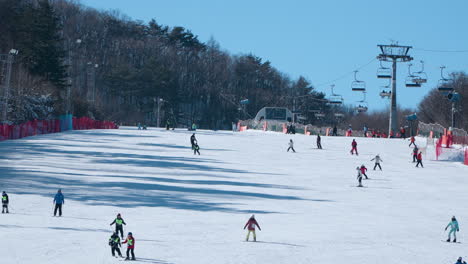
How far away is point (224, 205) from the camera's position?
989 inches

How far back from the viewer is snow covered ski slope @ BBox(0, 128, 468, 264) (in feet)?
56.9

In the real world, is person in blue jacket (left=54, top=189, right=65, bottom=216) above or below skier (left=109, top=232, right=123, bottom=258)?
above

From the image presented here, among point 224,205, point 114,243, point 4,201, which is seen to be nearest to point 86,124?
point 224,205

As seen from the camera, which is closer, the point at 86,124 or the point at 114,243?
the point at 114,243

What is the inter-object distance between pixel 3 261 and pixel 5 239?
7.32 ft

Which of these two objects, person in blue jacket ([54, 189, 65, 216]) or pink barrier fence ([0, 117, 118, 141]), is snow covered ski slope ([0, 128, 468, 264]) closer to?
person in blue jacket ([54, 189, 65, 216])

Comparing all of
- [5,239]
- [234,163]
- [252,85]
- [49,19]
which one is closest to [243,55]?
[252,85]

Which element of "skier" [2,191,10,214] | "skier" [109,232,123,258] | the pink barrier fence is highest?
the pink barrier fence

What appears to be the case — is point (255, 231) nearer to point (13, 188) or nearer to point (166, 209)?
point (166, 209)

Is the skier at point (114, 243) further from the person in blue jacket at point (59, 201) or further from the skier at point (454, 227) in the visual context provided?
the skier at point (454, 227)

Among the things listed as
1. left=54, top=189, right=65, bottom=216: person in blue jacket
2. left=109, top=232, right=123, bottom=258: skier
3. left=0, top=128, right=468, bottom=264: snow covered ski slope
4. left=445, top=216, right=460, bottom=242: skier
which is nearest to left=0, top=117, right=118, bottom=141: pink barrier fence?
left=0, top=128, right=468, bottom=264: snow covered ski slope

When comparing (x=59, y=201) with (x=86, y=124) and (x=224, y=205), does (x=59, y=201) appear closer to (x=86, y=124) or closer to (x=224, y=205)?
(x=224, y=205)

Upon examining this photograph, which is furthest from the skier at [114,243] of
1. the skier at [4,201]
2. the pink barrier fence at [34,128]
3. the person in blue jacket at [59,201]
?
the pink barrier fence at [34,128]

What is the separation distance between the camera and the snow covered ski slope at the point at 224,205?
17.3m
